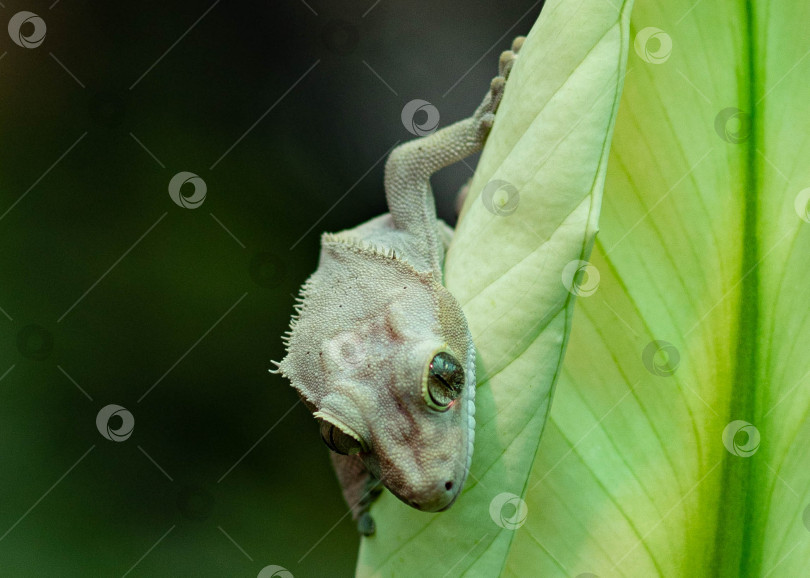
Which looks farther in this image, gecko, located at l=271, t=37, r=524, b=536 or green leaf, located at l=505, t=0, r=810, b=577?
gecko, located at l=271, t=37, r=524, b=536

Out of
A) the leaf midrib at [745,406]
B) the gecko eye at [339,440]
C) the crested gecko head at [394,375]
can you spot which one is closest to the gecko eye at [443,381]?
the crested gecko head at [394,375]

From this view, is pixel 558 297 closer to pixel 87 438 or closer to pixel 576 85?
pixel 576 85

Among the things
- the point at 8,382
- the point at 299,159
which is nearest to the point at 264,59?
the point at 299,159

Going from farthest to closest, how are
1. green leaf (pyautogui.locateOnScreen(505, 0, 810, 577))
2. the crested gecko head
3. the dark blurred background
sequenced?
1. the dark blurred background
2. the crested gecko head
3. green leaf (pyautogui.locateOnScreen(505, 0, 810, 577))

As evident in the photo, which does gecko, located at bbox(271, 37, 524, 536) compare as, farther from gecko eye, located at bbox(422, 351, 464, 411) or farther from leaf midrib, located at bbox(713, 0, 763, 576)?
leaf midrib, located at bbox(713, 0, 763, 576)

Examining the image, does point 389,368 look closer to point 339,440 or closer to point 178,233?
point 339,440

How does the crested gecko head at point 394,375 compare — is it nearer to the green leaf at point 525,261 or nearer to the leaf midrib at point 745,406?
the green leaf at point 525,261

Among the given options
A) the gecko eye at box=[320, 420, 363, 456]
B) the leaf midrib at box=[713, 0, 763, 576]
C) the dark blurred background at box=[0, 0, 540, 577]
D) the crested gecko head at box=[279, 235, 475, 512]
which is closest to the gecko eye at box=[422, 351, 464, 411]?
the crested gecko head at box=[279, 235, 475, 512]
